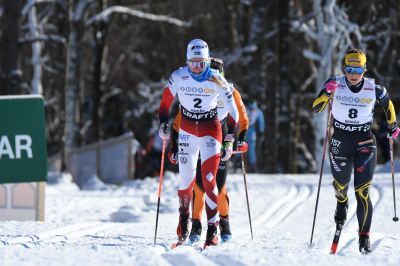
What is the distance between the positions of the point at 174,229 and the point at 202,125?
9.18 ft

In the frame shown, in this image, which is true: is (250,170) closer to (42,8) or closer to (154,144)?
(154,144)

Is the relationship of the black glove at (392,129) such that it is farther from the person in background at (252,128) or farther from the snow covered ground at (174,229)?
the person in background at (252,128)

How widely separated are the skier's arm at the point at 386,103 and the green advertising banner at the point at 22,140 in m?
4.92

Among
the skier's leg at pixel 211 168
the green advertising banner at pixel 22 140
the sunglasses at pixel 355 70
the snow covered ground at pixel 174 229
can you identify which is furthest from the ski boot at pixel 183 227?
the green advertising banner at pixel 22 140

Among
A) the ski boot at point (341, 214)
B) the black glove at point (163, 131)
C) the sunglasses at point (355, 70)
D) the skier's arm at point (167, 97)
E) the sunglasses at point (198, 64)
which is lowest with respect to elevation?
the ski boot at point (341, 214)

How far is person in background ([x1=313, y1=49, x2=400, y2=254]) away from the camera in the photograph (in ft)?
31.0

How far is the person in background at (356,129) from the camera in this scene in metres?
9.46

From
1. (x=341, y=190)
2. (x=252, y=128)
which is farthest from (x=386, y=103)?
(x=252, y=128)

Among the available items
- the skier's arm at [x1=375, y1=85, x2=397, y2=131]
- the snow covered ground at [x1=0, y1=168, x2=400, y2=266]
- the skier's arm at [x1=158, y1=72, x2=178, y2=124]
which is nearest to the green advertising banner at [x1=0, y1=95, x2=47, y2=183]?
the snow covered ground at [x1=0, y1=168, x2=400, y2=266]

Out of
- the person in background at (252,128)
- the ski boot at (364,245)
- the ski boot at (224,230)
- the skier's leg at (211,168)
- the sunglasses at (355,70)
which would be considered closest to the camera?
the ski boot at (364,245)

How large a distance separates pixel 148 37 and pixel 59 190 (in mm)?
21920

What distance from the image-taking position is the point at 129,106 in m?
38.7

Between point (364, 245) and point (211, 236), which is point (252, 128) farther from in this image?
point (364, 245)

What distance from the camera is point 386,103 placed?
31.7ft
